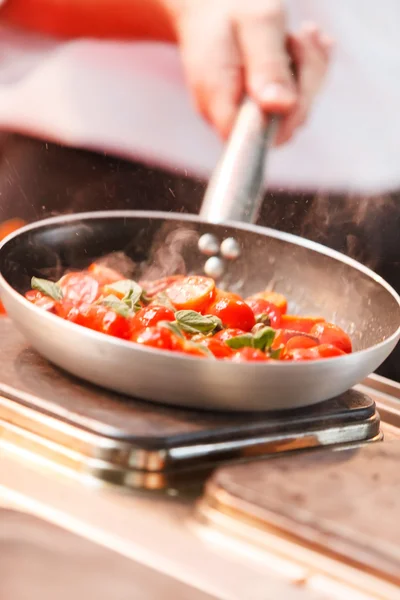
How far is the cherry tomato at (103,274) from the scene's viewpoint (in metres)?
1.10

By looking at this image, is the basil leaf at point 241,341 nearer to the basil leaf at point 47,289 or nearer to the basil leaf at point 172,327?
the basil leaf at point 172,327

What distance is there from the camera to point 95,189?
178cm

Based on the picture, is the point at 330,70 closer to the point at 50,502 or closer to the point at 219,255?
the point at 219,255

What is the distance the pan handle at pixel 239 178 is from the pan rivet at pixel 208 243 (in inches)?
1.0

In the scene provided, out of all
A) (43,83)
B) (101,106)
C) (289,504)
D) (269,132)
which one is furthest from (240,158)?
(43,83)

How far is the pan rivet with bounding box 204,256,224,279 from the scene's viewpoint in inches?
49.5

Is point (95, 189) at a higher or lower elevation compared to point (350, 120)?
lower

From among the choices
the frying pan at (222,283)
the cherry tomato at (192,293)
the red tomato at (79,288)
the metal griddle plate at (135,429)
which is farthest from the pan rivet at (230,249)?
the metal griddle plate at (135,429)

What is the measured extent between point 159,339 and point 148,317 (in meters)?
0.06

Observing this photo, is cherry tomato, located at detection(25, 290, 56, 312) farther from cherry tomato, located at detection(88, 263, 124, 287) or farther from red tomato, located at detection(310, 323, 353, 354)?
red tomato, located at detection(310, 323, 353, 354)

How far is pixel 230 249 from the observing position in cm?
123

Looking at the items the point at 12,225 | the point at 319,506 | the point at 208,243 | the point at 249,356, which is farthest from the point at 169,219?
the point at 12,225

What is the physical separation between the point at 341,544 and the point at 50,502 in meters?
0.26

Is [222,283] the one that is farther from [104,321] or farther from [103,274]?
[104,321]
